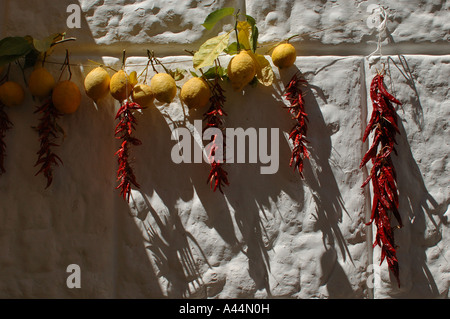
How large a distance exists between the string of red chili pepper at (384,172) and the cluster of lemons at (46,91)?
959 millimetres

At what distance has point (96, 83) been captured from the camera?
1.33 meters

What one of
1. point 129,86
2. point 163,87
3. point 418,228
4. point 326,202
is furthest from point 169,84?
point 418,228

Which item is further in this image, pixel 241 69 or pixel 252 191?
pixel 252 191

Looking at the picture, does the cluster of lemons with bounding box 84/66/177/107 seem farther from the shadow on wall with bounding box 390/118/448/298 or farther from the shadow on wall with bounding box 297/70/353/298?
the shadow on wall with bounding box 390/118/448/298

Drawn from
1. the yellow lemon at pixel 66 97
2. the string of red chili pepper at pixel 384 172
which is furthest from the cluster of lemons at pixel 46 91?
the string of red chili pepper at pixel 384 172

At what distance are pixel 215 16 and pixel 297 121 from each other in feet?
1.42

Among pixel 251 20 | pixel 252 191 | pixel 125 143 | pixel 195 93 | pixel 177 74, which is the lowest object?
pixel 252 191

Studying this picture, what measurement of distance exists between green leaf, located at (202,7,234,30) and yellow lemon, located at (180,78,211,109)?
0.18 metres

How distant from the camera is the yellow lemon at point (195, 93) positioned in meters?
1.30

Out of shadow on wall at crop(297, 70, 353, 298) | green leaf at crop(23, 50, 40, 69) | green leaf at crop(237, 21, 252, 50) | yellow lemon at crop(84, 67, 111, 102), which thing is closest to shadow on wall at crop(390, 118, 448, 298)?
shadow on wall at crop(297, 70, 353, 298)

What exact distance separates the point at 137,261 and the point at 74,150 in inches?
17.1

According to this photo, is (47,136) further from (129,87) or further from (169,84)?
(169,84)

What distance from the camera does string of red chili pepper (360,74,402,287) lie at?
1.29 m
